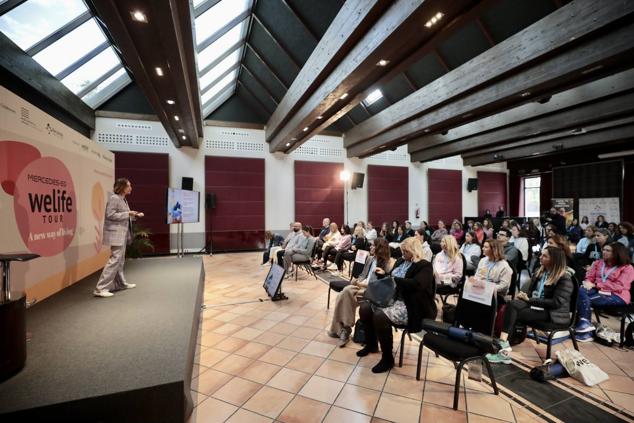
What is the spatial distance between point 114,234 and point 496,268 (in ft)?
14.4

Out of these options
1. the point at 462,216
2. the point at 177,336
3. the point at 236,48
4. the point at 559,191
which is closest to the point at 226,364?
the point at 177,336

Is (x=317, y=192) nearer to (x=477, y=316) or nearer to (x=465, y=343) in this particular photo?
(x=477, y=316)

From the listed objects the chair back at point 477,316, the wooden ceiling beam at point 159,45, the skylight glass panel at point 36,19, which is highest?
the skylight glass panel at point 36,19

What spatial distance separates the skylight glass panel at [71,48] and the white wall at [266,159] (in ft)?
8.46

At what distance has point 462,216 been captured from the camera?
12945 mm

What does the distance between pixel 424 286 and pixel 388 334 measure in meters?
0.53

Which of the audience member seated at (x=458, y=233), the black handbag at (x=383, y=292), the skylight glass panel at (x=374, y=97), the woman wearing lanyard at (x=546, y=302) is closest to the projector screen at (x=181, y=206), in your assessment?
the skylight glass panel at (x=374, y=97)

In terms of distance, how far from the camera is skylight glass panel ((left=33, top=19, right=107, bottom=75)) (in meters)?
5.42

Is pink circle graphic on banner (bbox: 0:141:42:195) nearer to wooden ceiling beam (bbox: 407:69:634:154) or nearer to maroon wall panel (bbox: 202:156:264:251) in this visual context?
maroon wall panel (bbox: 202:156:264:251)

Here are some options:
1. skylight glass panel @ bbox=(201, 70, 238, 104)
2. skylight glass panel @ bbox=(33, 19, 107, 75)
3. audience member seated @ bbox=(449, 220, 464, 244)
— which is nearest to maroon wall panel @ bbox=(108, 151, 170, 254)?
skylight glass panel @ bbox=(201, 70, 238, 104)

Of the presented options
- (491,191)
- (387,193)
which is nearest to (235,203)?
(387,193)

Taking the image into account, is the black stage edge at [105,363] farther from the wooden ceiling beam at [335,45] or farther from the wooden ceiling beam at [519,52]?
the wooden ceiling beam at [519,52]

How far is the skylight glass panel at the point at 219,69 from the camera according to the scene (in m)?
7.66

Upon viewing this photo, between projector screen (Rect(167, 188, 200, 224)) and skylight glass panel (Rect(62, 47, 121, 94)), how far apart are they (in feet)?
10.5
